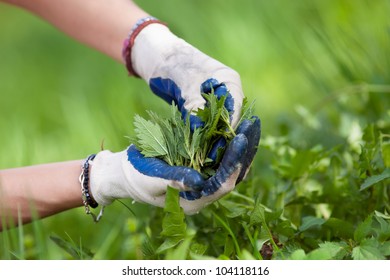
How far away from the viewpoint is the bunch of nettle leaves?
161cm

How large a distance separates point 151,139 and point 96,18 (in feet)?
2.34

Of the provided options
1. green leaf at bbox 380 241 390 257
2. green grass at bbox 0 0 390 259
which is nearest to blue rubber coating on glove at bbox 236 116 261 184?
green grass at bbox 0 0 390 259

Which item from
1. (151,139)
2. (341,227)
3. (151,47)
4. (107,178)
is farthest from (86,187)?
(341,227)

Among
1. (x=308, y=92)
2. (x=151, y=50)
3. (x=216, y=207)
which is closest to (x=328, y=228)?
(x=216, y=207)

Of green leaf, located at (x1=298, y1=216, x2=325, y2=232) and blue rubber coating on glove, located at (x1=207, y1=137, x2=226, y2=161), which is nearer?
blue rubber coating on glove, located at (x1=207, y1=137, x2=226, y2=161)

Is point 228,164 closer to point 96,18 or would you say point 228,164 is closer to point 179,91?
point 179,91

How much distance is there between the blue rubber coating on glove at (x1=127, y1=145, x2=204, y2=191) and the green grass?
0.43 ft

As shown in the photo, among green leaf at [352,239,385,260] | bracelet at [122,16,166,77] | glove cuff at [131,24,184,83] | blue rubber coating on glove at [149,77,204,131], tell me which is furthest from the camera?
bracelet at [122,16,166,77]

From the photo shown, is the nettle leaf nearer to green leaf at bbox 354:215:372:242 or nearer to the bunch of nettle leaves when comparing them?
the bunch of nettle leaves

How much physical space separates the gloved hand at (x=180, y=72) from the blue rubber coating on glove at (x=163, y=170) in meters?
0.13

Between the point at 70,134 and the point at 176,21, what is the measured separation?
85cm

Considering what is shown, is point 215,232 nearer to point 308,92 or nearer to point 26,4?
point 26,4

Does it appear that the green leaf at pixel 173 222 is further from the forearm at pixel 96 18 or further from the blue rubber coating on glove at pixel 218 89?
the forearm at pixel 96 18

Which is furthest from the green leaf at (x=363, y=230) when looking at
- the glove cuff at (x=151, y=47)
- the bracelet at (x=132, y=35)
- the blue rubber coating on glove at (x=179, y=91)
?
the bracelet at (x=132, y=35)
